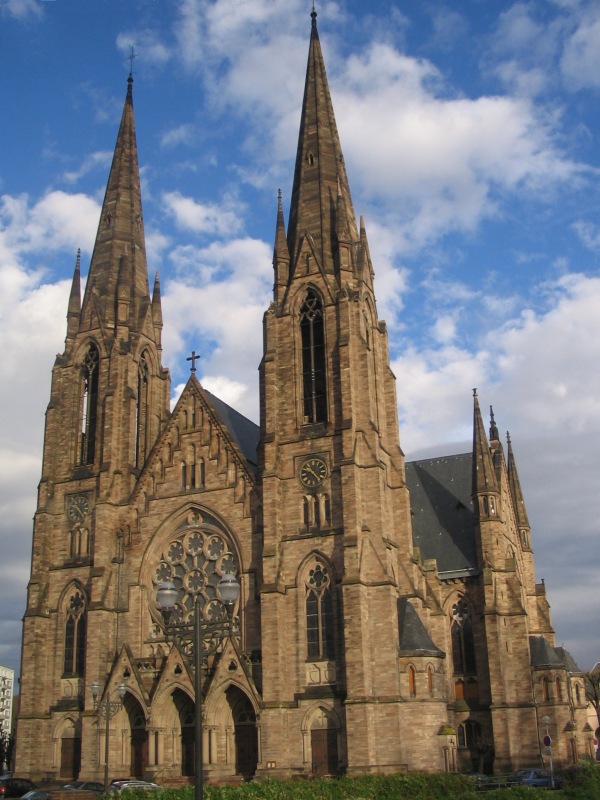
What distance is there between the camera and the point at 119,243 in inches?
2141

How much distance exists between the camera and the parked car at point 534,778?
37.1m

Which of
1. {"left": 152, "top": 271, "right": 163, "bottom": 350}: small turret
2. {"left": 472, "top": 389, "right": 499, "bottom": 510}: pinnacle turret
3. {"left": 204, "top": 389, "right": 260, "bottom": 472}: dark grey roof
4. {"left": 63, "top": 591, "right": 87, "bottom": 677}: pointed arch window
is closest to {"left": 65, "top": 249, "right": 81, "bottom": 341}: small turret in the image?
{"left": 152, "top": 271, "right": 163, "bottom": 350}: small turret

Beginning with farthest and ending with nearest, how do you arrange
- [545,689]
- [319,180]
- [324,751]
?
[319,180]
[545,689]
[324,751]

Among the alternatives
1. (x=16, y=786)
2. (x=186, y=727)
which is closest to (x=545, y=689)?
(x=186, y=727)

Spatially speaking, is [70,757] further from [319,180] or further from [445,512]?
[319,180]

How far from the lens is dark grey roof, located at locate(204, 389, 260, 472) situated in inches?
1944

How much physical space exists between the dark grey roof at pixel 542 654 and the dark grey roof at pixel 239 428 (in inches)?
698

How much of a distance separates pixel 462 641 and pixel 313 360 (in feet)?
57.4

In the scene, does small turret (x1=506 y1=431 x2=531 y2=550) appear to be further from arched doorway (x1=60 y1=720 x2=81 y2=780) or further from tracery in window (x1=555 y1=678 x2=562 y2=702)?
arched doorway (x1=60 y1=720 x2=81 y2=780)

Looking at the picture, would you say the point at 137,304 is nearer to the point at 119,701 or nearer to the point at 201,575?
the point at 201,575

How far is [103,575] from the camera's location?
45344 mm

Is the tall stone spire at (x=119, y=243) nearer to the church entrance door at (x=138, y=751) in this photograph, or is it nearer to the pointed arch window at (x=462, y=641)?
the church entrance door at (x=138, y=751)

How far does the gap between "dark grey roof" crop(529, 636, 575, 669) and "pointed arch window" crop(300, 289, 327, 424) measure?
56.0ft

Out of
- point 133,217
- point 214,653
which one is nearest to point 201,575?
point 214,653
